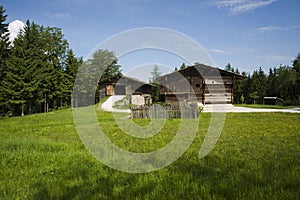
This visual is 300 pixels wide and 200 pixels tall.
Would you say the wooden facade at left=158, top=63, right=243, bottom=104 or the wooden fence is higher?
the wooden facade at left=158, top=63, right=243, bottom=104

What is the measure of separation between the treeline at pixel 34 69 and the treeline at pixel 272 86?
128ft

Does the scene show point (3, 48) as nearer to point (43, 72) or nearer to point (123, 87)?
point (43, 72)

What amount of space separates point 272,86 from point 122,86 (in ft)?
123

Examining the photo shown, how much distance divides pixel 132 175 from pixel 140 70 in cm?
842

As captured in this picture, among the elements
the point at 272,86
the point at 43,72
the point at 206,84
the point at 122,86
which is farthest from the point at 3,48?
the point at 272,86

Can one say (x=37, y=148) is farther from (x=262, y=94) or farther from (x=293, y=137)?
(x=262, y=94)

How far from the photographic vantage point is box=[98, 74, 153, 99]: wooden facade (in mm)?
44478

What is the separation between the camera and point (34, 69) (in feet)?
136

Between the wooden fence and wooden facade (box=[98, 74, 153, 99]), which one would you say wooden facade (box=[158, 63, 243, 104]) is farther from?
the wooden fence

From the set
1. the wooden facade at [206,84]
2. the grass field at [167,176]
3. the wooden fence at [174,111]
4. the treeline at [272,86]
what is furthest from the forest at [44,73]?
the grass field at [167,176]

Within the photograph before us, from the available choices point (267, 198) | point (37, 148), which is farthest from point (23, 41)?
point (267, 198)

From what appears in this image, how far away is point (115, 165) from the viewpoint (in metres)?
6.33

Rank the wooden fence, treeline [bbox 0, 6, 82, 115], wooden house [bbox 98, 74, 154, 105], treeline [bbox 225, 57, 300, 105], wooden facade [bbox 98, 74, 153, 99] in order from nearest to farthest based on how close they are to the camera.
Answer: the wooden fence < treeline [bbox 0, 6, 82, 115] < wooden house [bbox 98, 74, 154, 105] < wooden facade [bbox 98, 74, 153, 99] < treeline [bbox 225, 57, 300, 105]

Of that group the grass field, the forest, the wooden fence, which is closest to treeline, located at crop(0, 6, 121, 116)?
the forest
